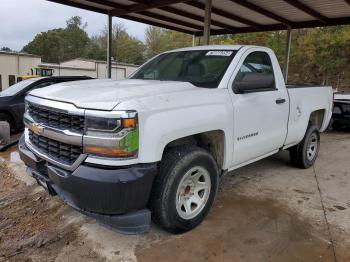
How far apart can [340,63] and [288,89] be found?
78.9 ft

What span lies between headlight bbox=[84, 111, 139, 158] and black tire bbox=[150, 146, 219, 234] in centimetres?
45

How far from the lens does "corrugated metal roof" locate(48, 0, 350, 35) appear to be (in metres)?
10.7

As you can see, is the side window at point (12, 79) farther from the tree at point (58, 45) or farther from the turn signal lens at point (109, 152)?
the turn signal lens at point (109, 152)

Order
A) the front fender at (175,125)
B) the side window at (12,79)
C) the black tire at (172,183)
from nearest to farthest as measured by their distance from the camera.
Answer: the front fender at (175,125)
the black tire at (172,183)
the side window at (12,79)

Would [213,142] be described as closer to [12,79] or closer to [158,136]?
[158,136]

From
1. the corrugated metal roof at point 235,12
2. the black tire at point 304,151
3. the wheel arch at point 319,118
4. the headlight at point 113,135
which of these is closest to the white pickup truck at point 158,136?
the headlight at point 113,135

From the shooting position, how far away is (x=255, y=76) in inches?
157

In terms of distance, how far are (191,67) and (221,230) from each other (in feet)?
6.75

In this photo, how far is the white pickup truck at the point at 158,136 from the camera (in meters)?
2.84

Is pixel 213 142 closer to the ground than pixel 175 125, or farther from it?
closer to the ground

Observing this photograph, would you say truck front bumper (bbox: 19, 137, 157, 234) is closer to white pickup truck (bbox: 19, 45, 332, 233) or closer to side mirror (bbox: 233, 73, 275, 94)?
white pickup truck (bbox: 19, 45, 332, 233)

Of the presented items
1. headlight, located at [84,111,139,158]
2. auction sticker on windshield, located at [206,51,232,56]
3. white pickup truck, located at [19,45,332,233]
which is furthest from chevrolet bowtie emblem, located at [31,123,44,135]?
auction sticker on windshield, located at [206,51,232,56]

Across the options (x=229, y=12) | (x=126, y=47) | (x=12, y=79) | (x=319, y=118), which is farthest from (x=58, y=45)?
(x=319, y=118)

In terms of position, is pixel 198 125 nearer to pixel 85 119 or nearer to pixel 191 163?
pixel 191 163
